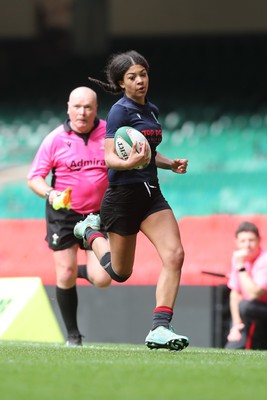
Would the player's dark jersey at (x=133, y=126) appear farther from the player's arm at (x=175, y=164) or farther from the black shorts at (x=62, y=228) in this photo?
the black shorts at (x=62, y=228)

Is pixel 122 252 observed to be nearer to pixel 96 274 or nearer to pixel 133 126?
pixel 133 126

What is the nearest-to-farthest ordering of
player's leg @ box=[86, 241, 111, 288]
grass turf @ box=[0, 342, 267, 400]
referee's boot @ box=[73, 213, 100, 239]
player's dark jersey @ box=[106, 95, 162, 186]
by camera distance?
grass turf @ box=[0, 342, 267, 400] → player's dark jersey @ box=[106, 95, 162, 186] → referee's boot @ box=[73, 213, 100, 239] → player's leg @ box=[86, 241, 111, 288]

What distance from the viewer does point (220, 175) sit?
18.7 meters

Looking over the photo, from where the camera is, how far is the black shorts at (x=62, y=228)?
8.73 metres

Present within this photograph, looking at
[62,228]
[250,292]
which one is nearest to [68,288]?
[62,228]

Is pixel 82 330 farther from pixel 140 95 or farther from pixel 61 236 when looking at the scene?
pixel 140 95

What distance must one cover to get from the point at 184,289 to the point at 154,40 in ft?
34.0

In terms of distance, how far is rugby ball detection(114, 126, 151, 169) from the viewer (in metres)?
6.56

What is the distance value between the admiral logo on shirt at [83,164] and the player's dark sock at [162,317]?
2.36 metres

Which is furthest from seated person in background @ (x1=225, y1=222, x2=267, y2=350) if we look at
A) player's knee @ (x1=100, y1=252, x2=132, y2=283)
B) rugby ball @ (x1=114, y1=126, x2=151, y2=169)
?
rugby ball @ (x1=114, y1=126, x2=151, y2=169)

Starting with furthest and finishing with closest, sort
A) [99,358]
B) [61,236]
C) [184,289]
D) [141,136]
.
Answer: [184,289]
[61,236]
[141,136]
[99,358]

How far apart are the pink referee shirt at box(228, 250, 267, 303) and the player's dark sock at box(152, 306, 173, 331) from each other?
2.39 m

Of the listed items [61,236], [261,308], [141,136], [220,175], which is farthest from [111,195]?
[220,175]

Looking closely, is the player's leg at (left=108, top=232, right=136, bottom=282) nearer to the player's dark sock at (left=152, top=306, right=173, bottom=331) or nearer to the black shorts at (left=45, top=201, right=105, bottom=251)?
the player's dark sock at (left=152, top=306, right=173, bottom=331)
